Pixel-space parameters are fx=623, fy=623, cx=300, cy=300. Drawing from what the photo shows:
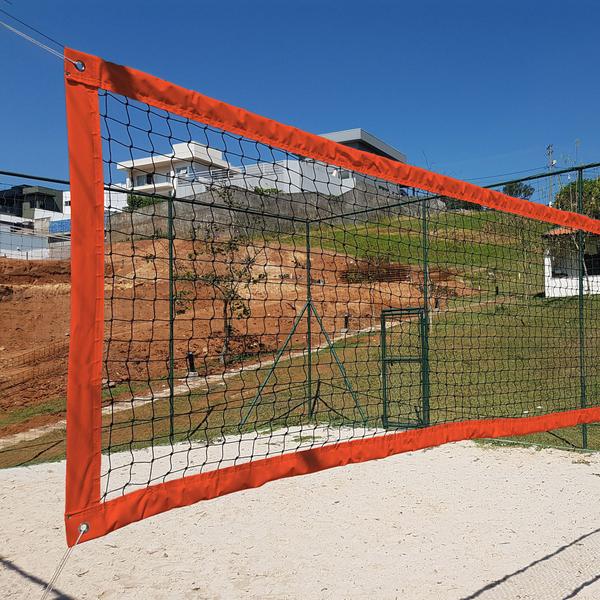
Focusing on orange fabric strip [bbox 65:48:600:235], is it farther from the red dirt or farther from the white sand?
the red dirt

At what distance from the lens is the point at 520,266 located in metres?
18.5

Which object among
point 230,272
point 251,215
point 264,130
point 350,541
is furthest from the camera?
point 251,215

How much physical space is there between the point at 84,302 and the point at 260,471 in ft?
3.49

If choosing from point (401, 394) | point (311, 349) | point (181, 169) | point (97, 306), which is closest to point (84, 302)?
point (97, 306)

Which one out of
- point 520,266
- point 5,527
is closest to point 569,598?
point 5,527

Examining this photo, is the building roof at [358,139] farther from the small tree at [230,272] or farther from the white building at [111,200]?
the white building at [111,200]

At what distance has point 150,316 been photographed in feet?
55.1

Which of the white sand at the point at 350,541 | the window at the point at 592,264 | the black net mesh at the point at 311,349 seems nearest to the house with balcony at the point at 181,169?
the black net mesh at the point at 311,349

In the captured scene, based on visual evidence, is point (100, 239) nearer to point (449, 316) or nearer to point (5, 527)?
point (5, 527)

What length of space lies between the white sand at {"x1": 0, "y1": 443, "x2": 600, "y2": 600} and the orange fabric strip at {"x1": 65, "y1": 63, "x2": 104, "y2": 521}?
1.45 metres

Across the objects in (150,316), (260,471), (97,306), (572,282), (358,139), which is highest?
(358,139)

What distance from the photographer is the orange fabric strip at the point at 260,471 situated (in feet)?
Answer: 7.07

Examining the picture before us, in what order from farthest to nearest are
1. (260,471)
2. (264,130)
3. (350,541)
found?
(350,541)
(264,130)
(260,471)

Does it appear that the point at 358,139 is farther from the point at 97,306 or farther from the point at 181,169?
the point at 97,306
